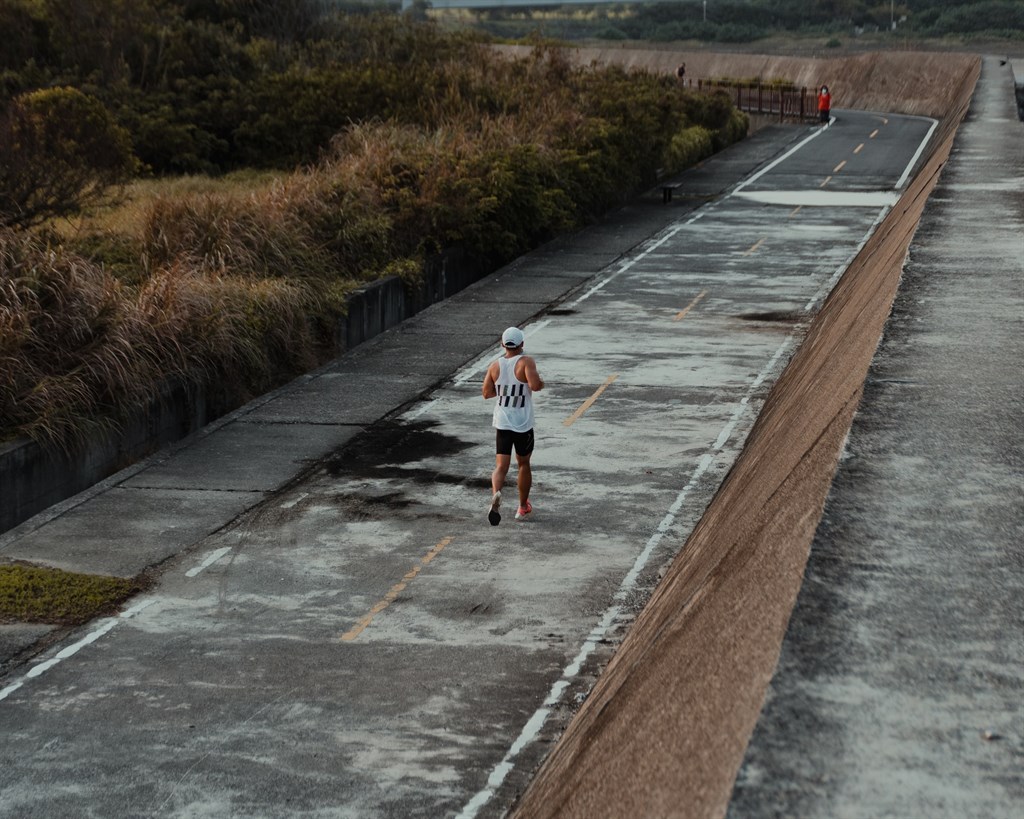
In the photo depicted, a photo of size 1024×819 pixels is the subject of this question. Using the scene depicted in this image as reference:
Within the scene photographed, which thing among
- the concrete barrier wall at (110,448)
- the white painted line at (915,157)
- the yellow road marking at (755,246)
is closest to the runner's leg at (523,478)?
the concrete barrier wall at (110,448)

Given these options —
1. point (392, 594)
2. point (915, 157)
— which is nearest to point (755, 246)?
point (915, 157)

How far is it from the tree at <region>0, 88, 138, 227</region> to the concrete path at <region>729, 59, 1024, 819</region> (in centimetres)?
1656

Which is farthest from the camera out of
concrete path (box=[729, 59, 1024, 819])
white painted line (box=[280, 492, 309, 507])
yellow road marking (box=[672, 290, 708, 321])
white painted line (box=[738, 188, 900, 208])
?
white painted line (box=[738, 188, 900, 208])

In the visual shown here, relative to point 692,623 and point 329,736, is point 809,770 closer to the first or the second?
point 692,623

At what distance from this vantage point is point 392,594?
44.1 feet

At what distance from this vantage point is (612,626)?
12.6 m

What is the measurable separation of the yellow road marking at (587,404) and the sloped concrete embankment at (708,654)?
206 inches

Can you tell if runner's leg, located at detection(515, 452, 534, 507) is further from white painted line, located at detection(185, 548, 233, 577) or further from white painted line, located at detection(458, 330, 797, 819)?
white painted line, located at detection(185, 548, 233, 577)

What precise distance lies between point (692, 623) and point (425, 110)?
32.8 meters

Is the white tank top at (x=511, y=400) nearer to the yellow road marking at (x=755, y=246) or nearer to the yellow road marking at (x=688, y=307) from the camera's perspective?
the yellow road marking at (x=688, y=307)

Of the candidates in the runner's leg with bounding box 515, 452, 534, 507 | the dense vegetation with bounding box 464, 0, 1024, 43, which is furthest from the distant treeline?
the dense vegetation with bounding box 464, 0, 1024, 43

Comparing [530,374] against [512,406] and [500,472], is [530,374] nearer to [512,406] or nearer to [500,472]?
[512,406]

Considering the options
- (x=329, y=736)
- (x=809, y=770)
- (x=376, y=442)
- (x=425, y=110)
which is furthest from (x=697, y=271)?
(x=809, y=770)

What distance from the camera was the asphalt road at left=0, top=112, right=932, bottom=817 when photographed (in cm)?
1013
